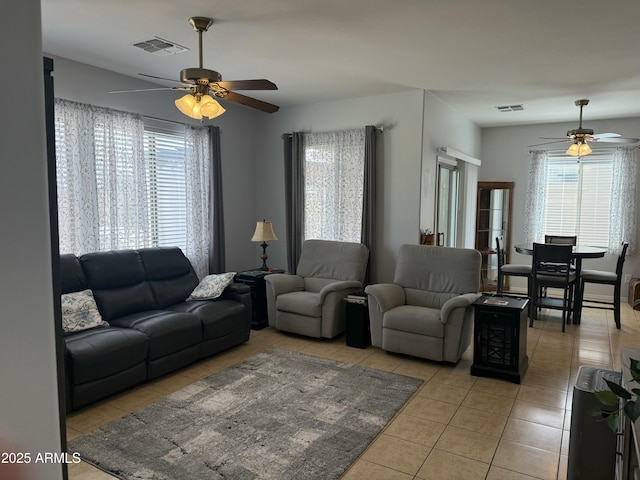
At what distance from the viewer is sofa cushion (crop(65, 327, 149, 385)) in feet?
9.78

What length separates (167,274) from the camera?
4418mm

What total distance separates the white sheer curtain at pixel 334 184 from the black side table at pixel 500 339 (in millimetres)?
2044

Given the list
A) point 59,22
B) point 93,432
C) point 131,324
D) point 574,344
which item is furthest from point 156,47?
point 574,344

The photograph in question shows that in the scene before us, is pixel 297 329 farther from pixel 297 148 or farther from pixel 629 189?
pixel 629 189

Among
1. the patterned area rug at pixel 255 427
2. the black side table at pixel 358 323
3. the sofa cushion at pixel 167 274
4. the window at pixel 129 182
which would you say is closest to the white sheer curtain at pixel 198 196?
the window at pixel 129 182

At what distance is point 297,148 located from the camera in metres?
5.75

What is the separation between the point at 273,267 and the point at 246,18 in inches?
147

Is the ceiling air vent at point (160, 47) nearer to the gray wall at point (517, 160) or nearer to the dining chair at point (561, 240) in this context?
the dining chair at point (561, 240)

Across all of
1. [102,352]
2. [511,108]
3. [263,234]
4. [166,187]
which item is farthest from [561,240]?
[102,352]

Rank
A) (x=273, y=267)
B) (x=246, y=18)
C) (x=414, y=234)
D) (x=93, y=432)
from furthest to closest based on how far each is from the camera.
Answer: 1. (x=273, y=267)
2. (x=414, y=234)
3. (x=246, y=18)
4. (x=93, y=432)

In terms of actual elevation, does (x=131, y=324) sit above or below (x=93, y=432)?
above

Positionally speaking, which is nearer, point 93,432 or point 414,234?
point 93,432

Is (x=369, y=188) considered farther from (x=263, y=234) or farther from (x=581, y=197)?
(x=581, y=197)

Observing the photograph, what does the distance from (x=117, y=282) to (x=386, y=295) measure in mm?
2520
